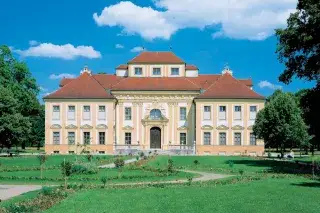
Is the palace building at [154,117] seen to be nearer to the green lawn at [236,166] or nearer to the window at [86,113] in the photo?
the window at [86,113]

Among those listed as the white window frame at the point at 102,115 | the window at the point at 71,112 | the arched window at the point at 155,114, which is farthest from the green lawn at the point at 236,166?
the window at the point at 71,112

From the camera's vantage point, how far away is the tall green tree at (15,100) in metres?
48.5

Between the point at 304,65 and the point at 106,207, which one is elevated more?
the point at 304,65

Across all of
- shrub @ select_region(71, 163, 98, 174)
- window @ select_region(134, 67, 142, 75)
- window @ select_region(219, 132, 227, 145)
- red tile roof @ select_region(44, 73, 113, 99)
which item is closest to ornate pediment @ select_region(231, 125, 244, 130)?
window @ select_region(219, 132, 227, 145)

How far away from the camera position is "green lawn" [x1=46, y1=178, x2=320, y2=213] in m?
14.7

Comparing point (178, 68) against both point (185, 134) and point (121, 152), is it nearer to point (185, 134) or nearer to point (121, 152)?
point (185, 134)

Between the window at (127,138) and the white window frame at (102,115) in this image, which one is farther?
the window at (127,138)

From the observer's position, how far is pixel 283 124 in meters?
47.9

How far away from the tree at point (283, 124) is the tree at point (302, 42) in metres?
13.8

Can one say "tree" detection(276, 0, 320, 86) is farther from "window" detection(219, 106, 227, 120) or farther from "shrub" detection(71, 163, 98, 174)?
"window" detection(219, 106, 227, 120)

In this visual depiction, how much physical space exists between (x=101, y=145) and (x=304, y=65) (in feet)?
106

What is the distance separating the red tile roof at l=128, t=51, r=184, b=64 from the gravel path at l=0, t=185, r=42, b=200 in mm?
42499

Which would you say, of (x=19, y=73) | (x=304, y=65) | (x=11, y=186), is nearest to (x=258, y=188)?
(x=11, y=186)

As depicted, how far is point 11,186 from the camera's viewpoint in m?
22.1
